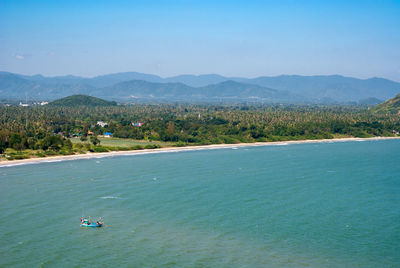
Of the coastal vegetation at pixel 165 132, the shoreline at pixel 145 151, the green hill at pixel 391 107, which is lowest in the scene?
the shoreline at pixel 145 151

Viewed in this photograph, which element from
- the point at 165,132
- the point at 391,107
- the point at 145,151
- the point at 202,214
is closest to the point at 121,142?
the point at 165,132

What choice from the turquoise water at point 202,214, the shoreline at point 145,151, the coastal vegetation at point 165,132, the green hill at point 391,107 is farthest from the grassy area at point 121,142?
the green hill at point 391,107

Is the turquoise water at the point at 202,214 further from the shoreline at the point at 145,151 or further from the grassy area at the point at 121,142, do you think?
the grassy area at the point at 121,142

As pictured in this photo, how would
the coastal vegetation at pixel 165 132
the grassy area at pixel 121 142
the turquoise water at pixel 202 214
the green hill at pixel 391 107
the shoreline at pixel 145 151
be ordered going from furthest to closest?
1. the green hill at pixel 391 107
2. the grassy area at pixel 121 142
3. the coastal vegetation at pixel 165 132
4. the shoreline at pixel 145 151
5. the turquoise water at pixel 202 214

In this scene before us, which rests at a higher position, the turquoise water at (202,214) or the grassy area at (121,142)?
the grassy area at (121,142)

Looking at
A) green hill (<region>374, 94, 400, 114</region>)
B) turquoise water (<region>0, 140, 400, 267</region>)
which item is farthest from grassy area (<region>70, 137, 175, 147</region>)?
green hill (<region>374, 94, 400, 114</region>)

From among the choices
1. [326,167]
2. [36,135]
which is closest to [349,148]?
[326,167]

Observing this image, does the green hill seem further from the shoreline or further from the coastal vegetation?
the shoreline

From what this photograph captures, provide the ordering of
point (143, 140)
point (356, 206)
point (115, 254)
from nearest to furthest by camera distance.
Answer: point (115, 254) → point (356, 206) → point (143, 140)

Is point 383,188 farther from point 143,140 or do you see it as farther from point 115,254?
point 143,140
